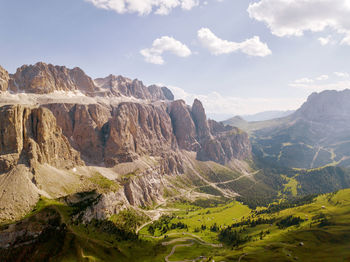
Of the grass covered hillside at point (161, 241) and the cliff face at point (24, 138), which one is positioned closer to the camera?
the grass covered hillside at point (161, 241)

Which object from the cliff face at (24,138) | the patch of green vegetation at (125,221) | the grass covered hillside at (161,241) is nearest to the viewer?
the grass covered hillside at (161,241)

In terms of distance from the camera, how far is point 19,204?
140 meters

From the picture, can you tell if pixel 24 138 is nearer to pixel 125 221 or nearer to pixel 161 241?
pixel 125 221

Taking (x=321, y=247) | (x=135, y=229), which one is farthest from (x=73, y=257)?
(x=321, y=247)

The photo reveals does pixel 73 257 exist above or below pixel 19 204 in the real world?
below

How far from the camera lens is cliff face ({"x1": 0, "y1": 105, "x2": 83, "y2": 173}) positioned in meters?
162

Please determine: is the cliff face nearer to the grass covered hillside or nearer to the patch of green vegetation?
the grass covered hillside

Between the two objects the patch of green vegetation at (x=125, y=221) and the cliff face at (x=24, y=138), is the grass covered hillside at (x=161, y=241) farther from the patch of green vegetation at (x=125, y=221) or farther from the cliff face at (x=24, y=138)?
the cliff face at (x=24, y=138)

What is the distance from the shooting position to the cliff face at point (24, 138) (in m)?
162

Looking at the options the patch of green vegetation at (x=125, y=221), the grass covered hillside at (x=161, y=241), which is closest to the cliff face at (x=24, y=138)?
the grass covered hillside at (x=161, y=241)

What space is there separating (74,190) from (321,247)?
18615 centimetres

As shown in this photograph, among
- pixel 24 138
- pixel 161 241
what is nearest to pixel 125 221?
pixel 161 241

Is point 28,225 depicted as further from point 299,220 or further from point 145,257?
point 299,220

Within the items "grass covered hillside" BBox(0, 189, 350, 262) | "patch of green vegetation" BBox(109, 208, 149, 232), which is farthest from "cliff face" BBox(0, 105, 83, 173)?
"patch of green vegetation" BBox(109, 208, 149, 232)
